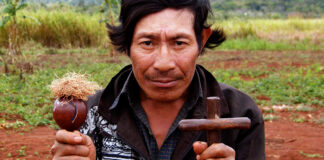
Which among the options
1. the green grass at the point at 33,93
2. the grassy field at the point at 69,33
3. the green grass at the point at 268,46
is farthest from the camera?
the green grass at the point at 268,46

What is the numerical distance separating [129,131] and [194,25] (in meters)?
0.70

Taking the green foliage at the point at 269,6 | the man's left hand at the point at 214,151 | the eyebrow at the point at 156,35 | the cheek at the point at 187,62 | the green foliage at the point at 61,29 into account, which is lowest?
the green foliage at the point at 269,6

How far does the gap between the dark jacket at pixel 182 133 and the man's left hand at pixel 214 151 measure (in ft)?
1.28

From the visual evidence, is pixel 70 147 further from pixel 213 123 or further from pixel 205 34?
pixel 205 34

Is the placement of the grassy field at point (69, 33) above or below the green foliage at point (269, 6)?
above

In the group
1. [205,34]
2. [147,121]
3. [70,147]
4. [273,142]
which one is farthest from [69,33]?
[70,147]

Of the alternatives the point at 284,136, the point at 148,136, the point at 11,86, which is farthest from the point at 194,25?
the point at 11,86

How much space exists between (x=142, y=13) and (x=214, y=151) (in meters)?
0.84

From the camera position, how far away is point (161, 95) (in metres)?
2.15

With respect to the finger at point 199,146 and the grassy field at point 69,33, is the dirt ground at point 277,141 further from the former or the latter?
the grassy field at point 69,33

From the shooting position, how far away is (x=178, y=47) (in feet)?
6.86

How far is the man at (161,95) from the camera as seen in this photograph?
2.08m

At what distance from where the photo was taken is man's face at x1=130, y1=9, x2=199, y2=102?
206cm

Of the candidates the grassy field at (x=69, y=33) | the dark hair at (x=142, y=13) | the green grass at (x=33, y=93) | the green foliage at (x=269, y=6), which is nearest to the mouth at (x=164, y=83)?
the dark hair at (x=142, y=13)
